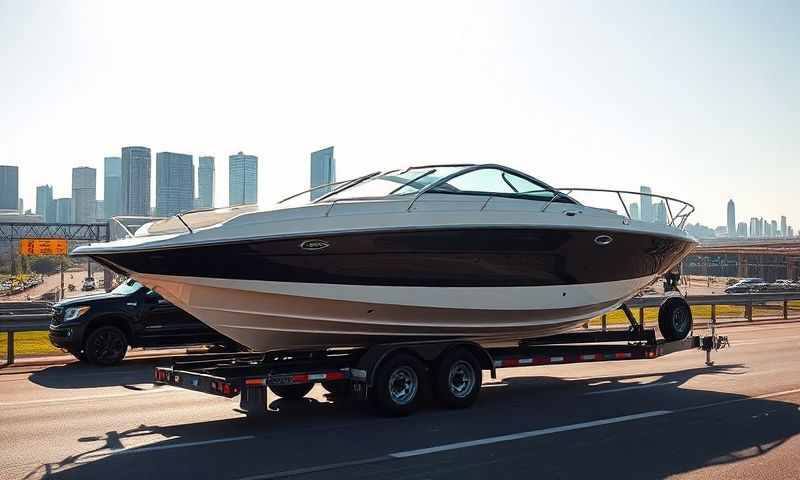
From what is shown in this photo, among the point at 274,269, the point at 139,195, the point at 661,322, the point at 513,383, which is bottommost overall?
the point at 513,383

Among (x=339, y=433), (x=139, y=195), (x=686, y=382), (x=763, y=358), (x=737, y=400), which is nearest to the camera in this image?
(x=339, y=433)

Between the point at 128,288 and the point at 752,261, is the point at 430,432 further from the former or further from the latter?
the point at 752,261

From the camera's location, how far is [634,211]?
36.3ft

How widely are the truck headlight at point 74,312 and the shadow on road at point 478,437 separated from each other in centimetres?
544

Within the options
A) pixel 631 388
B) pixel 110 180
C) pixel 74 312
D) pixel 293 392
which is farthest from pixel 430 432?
pixel 110 180

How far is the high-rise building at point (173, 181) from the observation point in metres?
58.8

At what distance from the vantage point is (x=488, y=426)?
25.9 feet

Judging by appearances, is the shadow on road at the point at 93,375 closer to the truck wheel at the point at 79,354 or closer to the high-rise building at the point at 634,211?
the truck wheel at the point at 79,354

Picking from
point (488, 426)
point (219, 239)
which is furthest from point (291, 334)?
point (488, 426)

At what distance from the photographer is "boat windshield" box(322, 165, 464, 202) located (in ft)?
29.7

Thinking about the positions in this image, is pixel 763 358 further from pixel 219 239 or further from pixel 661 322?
pixel 219 239

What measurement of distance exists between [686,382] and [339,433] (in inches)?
233

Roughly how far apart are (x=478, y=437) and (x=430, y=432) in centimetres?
52

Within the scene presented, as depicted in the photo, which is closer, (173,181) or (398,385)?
(398,385)
